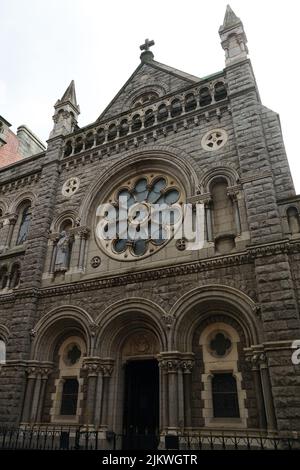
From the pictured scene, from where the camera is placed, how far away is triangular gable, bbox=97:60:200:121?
16.2 meters

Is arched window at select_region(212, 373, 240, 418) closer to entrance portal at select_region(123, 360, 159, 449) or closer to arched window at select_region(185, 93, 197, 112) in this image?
entrance portal at select_region(123, 360, 159, 449)

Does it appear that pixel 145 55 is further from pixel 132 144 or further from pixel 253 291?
pixel 253 291

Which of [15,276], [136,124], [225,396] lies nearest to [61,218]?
[15,276]

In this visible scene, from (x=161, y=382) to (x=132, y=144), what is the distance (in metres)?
9.15

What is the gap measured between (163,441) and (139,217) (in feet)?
23.8

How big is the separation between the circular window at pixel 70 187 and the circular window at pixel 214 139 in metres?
5.78

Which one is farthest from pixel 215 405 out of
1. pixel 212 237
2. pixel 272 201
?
pixel 272 201

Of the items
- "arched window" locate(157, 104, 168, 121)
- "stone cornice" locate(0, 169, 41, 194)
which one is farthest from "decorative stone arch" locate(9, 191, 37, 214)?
"arched window" locate(157, 104, 168, 121)

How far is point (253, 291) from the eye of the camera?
8.98 metres

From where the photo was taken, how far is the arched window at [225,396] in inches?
343

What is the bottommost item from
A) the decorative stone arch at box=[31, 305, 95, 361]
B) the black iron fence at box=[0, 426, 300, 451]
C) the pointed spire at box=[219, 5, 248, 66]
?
the black iron fence at box=[0, 426, 300, 451]

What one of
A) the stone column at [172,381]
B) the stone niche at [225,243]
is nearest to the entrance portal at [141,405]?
the stone column at [172,381]

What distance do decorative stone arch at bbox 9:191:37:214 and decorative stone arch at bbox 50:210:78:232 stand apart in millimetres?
2527

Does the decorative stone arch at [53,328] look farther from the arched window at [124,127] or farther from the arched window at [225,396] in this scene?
the arched window at [124,127]
